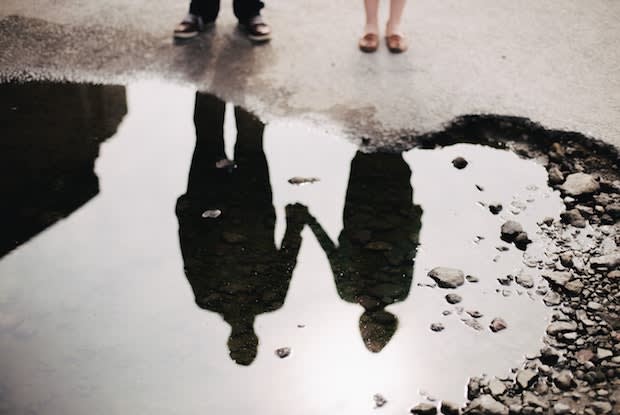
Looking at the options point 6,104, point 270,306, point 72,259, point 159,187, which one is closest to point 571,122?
point 270,306

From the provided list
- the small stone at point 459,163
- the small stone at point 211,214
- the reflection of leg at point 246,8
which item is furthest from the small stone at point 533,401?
the reflection of leg at point 246,8

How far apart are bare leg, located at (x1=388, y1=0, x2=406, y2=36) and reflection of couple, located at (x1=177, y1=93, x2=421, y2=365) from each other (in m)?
1.22

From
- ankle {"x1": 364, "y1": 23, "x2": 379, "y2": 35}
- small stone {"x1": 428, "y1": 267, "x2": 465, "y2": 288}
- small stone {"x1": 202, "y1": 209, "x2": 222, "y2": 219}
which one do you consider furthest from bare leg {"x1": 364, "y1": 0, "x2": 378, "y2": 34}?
small stone {"x1": 428, "y1": 267, "x2": 465, "y2": 288}

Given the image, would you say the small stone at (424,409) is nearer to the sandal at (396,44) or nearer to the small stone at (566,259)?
the small stone at (566,259)

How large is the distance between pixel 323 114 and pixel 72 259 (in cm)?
164

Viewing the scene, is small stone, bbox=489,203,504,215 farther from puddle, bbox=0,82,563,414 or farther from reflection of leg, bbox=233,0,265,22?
reflection of leg, bbox=233,0,265,22

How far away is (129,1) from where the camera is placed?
4.78m

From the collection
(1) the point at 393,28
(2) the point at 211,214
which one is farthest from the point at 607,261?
(1) the point at 393,28

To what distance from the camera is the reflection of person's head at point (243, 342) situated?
8.18ft

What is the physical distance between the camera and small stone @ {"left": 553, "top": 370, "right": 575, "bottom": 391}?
231 cm

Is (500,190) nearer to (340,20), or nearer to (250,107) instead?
(250,107)

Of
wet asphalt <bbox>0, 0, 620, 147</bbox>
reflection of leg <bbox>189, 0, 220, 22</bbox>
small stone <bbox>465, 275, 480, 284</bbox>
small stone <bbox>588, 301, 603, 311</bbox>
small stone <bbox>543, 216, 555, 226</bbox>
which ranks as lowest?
small stone <bbox>465, 275, 480, 284</bbox>

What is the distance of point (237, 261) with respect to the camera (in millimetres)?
2906

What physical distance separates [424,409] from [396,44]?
267cm
